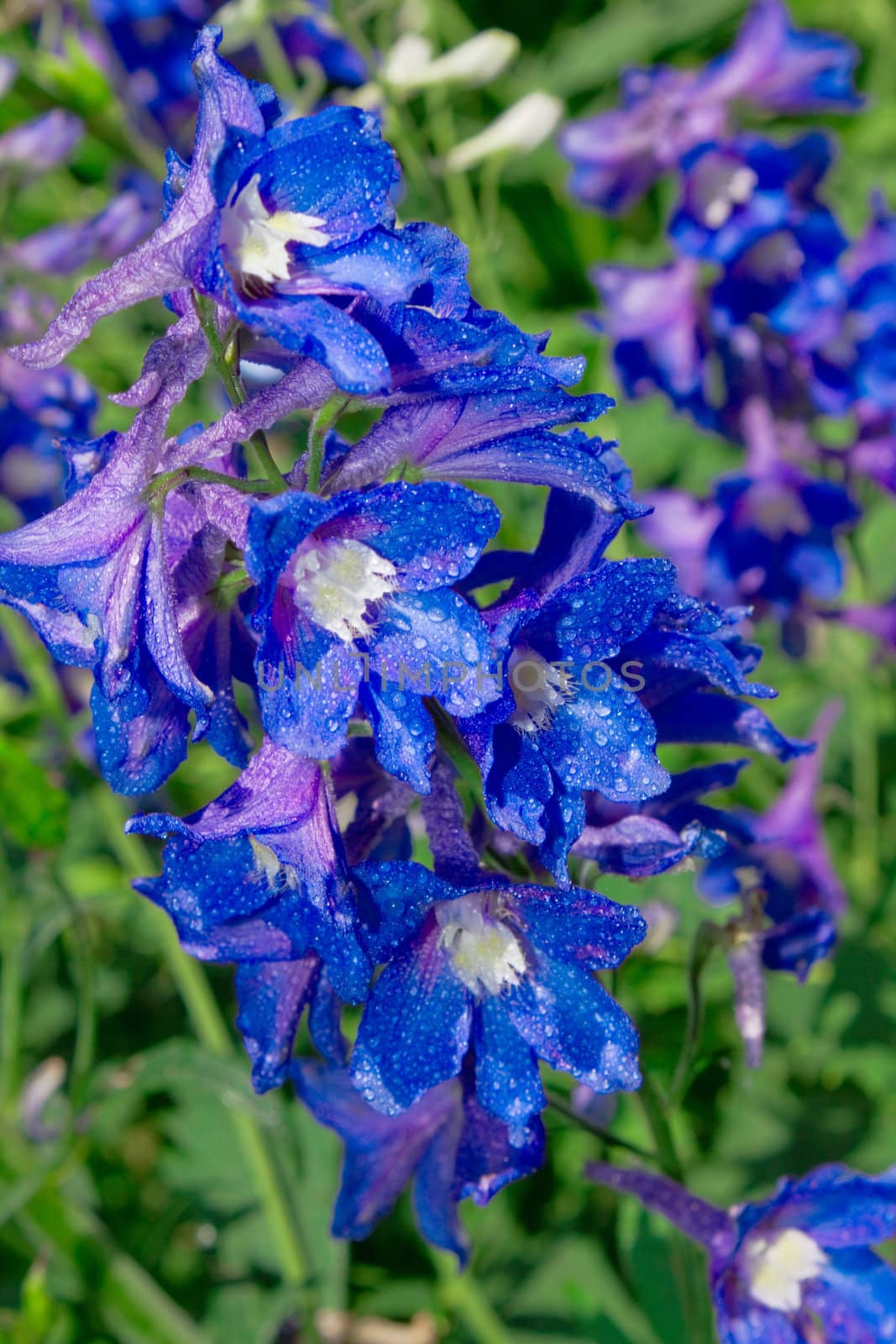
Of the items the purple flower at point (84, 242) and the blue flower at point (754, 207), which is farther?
the purple flower at point (84, 242)

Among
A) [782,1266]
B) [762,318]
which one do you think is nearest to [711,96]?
[762,318]

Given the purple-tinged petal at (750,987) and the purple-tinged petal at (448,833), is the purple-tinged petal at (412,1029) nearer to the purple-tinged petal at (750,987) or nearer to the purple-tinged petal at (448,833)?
the purple-tinged petal at (448,833)

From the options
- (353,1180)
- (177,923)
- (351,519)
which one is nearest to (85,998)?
(353,1180)

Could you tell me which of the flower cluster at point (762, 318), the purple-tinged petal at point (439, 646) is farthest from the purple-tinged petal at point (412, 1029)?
the flower cluster at point (762, 318)

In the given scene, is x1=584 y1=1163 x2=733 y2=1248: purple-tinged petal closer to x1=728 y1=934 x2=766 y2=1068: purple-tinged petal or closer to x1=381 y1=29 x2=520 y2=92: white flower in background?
x1=728 y1=934 x2=766 y2=1068: purple-tinged petal

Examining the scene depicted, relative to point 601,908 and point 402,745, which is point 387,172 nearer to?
point 402,745
